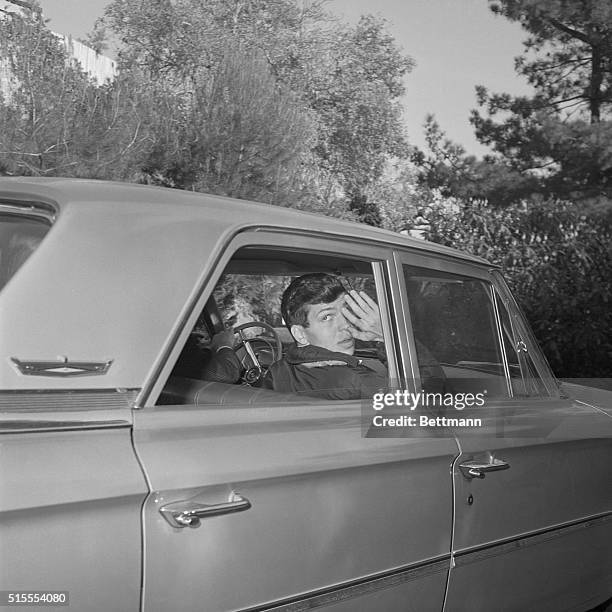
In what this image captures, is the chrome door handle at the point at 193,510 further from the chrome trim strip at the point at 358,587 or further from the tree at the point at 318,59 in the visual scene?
the tree at the point at 318,59

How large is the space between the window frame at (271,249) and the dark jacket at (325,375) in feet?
0.43

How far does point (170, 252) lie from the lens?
7.12 ft

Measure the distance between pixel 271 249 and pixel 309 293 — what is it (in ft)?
2.63

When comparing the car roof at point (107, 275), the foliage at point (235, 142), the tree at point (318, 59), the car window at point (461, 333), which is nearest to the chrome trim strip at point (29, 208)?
the car roof at point (107, 275)

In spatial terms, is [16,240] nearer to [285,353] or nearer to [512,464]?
[285,353]

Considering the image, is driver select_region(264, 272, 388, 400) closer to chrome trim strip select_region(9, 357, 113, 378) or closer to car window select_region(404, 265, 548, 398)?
car window select_region(404, 265, 548, 398)

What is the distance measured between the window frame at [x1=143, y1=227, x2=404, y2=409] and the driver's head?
0.42 meters

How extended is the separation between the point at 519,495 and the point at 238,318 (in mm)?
1903

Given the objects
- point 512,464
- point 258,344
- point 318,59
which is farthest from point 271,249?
point 318,59

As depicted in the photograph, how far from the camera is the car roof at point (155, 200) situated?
215 centimetres

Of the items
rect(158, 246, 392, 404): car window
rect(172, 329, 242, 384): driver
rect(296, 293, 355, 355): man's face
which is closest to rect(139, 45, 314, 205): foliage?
rect(158, 246, 392, 404): car window

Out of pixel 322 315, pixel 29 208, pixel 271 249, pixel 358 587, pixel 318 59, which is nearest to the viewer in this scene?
pixel 29 208

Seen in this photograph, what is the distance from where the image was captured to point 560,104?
19.8 meters

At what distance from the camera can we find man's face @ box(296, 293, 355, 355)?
3.27 meters
